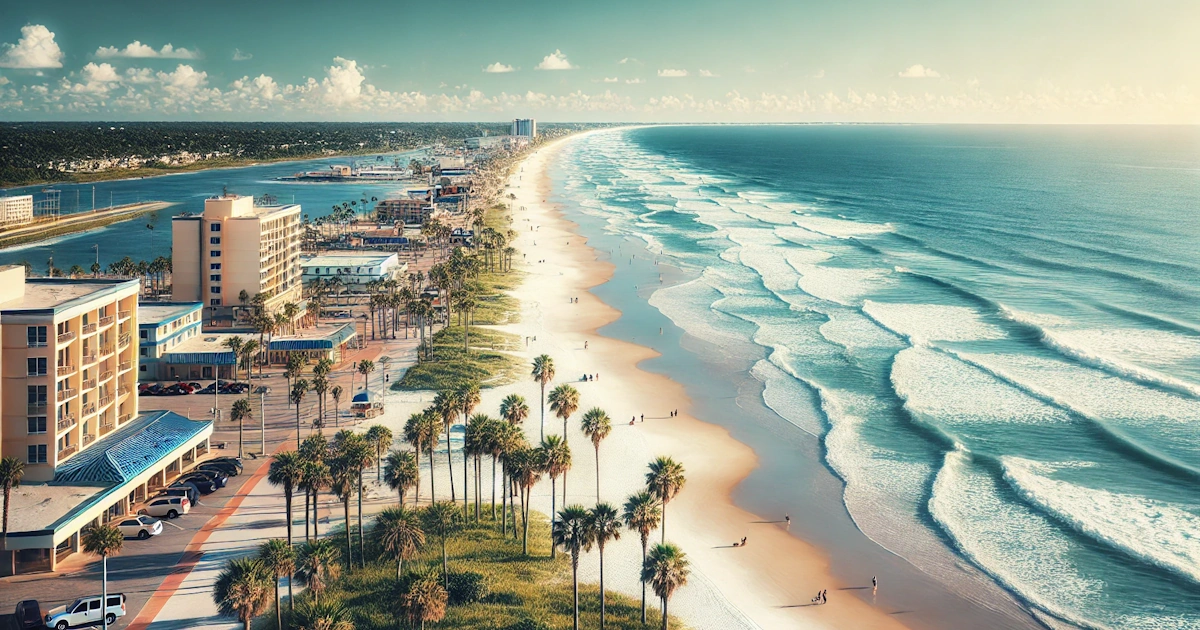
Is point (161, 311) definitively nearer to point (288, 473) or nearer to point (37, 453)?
point (37, 453)

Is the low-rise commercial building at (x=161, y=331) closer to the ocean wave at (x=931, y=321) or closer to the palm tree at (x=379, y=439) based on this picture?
the palm tree at (x=379, y=439)

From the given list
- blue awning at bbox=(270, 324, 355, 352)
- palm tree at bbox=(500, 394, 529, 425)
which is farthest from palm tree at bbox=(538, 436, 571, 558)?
blue awning at bbox=(270, 324, 355, 352)

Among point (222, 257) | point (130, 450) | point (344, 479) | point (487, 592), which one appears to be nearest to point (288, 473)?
point (344, 479)

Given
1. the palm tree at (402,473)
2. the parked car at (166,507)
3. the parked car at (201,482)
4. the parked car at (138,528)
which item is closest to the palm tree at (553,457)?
the palm tree at (402,473)

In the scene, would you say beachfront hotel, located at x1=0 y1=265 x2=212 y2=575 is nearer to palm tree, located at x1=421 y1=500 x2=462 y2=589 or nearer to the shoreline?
palm tree, located at x1=421 y1=500 x2=462 y2=589

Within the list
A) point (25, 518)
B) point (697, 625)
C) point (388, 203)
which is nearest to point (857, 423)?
point (697, 625)

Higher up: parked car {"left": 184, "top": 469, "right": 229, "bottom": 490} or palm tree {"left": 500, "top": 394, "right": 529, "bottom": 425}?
palm tree {"left": 500, "top": 394, "right": 529, "bottom": 425}
